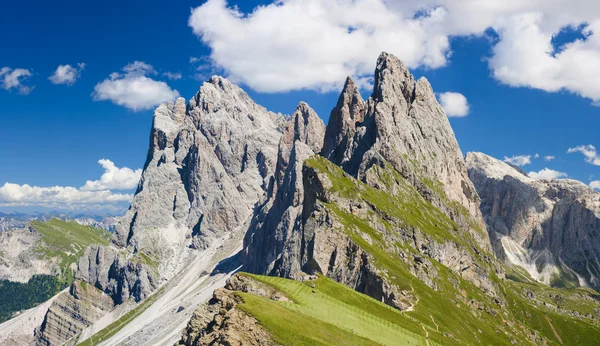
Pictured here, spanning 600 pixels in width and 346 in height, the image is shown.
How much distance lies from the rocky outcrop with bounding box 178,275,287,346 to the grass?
134cm

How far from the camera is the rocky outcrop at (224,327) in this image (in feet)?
185

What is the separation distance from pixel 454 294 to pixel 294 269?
191 feet

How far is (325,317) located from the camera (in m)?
84.6

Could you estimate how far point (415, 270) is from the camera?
167 meters

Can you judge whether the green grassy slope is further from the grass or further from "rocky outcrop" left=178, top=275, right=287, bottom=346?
"rocky outcrop" left=178, top=275, right=287, bottom=346

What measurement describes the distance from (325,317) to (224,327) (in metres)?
31.0

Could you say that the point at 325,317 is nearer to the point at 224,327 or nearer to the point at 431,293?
the point at 224,327

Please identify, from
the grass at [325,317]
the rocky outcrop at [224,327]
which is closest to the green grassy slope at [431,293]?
the grass at [325,317]

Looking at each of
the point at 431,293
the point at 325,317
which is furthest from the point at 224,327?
the point at 431,293

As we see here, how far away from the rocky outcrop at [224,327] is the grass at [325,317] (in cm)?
134

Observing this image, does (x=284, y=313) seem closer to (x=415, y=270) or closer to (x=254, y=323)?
(x=254, y=323)

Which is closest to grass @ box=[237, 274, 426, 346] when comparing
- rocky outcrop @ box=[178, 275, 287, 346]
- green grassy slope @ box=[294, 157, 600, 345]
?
rocky outcrop @ box=[178, 275, 287, 346]

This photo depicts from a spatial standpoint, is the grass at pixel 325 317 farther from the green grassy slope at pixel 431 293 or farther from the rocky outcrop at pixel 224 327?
the green grassy slope at pixel 431 293

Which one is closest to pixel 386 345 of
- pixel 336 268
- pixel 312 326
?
pixel 312 326
